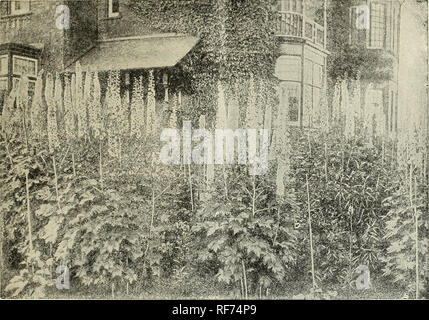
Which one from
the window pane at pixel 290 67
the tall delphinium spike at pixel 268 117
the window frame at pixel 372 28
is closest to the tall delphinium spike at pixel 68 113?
the tall delphinium spike at pixel 268 117

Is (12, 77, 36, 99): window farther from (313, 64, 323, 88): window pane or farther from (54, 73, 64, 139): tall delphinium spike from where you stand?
(313, 64, 323, 88): window pane

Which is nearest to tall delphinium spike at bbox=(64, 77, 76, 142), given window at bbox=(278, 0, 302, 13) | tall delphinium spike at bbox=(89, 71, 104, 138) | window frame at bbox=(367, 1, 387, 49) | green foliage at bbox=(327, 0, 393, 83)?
tall delphinium spike at bbox=(89, 71, 104, 138)

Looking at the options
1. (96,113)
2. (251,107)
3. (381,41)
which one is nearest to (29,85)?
(96,113)

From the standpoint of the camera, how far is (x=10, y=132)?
3975 millimetres

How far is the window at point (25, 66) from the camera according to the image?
13.0ft

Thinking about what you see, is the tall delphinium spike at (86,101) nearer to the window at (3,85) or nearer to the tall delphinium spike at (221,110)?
the window at (3,85)

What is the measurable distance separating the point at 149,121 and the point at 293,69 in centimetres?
A: 125

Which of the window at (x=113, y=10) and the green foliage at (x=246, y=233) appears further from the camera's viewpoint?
the window at (x=113, y=10)

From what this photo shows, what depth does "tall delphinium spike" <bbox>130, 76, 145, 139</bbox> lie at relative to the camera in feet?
12.9

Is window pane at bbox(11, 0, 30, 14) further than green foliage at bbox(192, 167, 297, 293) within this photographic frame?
Yes

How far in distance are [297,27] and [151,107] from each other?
136 cm

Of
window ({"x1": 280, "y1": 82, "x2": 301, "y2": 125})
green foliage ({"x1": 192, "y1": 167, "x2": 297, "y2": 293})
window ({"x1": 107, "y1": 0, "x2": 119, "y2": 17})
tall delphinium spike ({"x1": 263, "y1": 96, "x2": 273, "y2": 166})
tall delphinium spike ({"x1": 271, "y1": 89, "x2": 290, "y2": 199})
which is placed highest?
window ({"x1": 107, "y1": 0, "x2": 119, "y2": 17})

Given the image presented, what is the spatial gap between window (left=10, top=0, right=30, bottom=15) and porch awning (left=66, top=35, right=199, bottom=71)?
1.97 feet
